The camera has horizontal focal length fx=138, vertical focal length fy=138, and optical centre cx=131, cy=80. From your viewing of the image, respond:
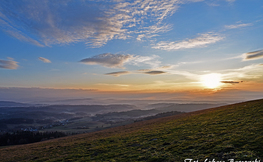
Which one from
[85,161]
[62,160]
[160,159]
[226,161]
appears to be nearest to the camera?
[226,161]

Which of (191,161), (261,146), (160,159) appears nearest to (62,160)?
(160,159)

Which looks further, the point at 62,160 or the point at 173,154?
the point at 62,160

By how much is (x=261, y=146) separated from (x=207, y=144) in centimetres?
468

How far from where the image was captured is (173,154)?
14.8 metres

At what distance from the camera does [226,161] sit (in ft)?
36.0

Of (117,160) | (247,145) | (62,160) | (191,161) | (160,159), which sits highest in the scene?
(247,145)

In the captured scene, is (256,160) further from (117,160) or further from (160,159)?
(117,160)

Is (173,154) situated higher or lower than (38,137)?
higher

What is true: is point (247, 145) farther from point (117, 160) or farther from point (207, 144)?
point (117, 160)

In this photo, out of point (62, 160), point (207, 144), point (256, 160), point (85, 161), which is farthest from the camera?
point (62, 160)

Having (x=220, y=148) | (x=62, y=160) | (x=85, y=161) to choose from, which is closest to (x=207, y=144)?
(x=220, y=148)

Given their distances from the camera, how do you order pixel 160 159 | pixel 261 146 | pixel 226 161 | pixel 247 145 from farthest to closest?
pixel 160 159 → pixel 247 145 → pixel 261 146 → pixel 226 161

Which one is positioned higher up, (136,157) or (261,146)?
(261,146)

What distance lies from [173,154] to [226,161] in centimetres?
510
